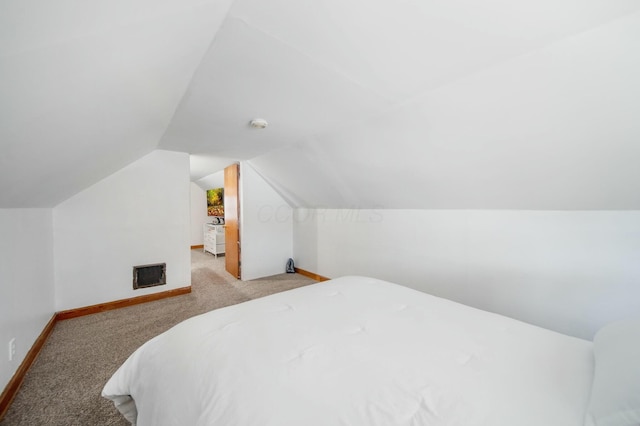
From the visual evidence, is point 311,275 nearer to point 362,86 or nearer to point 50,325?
point 50,325

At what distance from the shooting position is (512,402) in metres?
0.81

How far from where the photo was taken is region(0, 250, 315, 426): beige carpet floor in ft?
5.17

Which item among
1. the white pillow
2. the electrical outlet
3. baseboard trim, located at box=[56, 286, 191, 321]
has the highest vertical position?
the white pillow

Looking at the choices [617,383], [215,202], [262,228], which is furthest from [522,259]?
[215,202]

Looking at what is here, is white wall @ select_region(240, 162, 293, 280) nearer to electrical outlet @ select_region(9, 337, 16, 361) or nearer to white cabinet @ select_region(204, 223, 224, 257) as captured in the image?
white cabinet @ select_region(204, 223, 224, 257)

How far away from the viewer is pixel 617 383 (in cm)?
73

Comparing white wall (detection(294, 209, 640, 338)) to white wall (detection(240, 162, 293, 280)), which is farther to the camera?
white wall (detection(240, 162, 293, 280))

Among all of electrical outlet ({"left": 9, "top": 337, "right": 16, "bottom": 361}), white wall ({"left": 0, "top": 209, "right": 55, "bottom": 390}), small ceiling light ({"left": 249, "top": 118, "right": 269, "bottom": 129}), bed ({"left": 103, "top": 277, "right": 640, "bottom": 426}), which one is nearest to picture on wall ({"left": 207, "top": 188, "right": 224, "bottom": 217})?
white wall ({"left": 0, "top": 209, "right": 55, "bottom": 390})

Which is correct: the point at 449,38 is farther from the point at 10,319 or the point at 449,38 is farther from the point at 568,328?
the point at 10,319

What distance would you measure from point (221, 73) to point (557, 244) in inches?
114

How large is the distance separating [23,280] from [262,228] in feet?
9.49

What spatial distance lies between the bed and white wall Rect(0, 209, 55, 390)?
48.1 inches

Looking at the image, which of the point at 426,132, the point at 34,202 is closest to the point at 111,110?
the point at 34,202

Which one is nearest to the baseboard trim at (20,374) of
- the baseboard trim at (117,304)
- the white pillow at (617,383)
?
the baseboard trim at (117,304)
